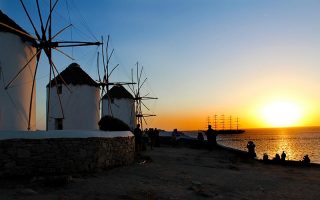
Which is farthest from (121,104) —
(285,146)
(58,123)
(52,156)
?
(285,146)

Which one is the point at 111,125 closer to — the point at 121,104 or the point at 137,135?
the point at 137,135

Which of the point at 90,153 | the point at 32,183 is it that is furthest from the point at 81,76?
the point at 32,183

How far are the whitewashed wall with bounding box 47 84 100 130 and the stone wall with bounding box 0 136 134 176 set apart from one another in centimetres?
904

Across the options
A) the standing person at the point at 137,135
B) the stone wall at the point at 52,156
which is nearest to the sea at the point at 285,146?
the standing person at the point at 137,135

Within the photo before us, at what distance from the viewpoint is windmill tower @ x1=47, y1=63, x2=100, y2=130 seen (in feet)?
74.7

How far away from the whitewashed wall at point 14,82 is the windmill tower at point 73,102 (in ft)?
24.6

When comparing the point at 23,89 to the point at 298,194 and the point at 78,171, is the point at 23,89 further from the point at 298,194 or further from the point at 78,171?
the point at 298,194

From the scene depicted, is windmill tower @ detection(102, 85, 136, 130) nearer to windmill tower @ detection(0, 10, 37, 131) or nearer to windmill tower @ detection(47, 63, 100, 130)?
windmill tower @ detection(47, 63, 100, 130)

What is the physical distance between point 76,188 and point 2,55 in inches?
232

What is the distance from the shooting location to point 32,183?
11047 millimetres

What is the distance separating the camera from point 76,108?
22906 mm

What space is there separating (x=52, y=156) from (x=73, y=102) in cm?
1078

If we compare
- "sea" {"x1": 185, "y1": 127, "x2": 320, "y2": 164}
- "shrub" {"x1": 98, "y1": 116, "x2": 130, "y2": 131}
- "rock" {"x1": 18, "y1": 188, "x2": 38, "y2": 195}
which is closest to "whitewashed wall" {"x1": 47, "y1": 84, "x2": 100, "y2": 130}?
"shrub" {"x1": 98, "y1": 116, "x2": 130, "y2": 131}

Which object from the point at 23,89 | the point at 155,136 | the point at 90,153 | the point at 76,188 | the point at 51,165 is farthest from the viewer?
the point at 155,136
